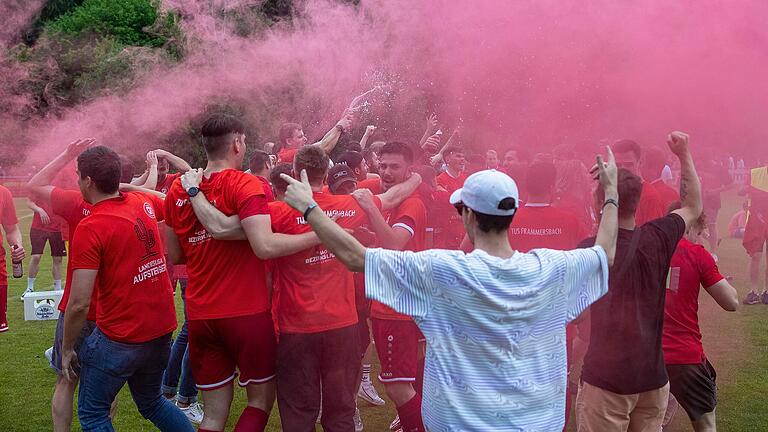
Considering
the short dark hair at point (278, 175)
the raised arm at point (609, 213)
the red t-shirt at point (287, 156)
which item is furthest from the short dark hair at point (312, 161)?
the red t-shirt at point (287, 156)

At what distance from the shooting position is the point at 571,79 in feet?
23.8

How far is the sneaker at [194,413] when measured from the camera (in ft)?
21.4

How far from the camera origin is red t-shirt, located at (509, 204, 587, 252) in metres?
5.73

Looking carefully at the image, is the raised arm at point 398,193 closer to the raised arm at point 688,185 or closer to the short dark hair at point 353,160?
the short dark hair at point 353,160

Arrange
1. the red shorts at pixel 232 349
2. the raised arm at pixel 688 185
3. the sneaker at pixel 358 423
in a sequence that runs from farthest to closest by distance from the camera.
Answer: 1. the sneaker at pixel 358 423
2. the red shorts at pixel 232 349
3. the raised arm at pixel 688 185

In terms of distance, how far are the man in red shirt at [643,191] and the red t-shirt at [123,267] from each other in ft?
13.7

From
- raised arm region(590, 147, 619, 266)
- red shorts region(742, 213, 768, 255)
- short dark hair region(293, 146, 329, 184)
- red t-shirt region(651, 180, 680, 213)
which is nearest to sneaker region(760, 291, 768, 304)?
red shorts region(742, 213, 768, 255)

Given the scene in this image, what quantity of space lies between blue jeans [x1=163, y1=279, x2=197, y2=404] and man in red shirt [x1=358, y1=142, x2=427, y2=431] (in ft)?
6.70

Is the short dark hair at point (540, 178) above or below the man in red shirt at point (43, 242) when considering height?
above

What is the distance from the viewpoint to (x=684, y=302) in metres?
4.76

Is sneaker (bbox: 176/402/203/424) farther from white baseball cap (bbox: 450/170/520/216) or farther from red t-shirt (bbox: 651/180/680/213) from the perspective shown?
red t-shirt (bbox: 651/180/680/213)

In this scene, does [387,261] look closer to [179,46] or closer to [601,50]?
[601,50]

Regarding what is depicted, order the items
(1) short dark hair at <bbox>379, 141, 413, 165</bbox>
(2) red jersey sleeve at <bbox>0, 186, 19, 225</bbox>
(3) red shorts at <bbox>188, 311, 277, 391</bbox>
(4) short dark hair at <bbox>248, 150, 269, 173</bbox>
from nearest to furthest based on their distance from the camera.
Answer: (3) red shorts at <bbox>188, 311, 277, 391</bbox>
(1) short dark hair at <bbox>379, 141, 413, 165</bbox>
(4) short dark hair at <bbox>248, 150, 269, 173</bbox>
(2) red jersey sleeve at <bbox>0, 186, 19, 225</bbox>

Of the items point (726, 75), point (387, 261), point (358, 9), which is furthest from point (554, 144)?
point (387, 261)
